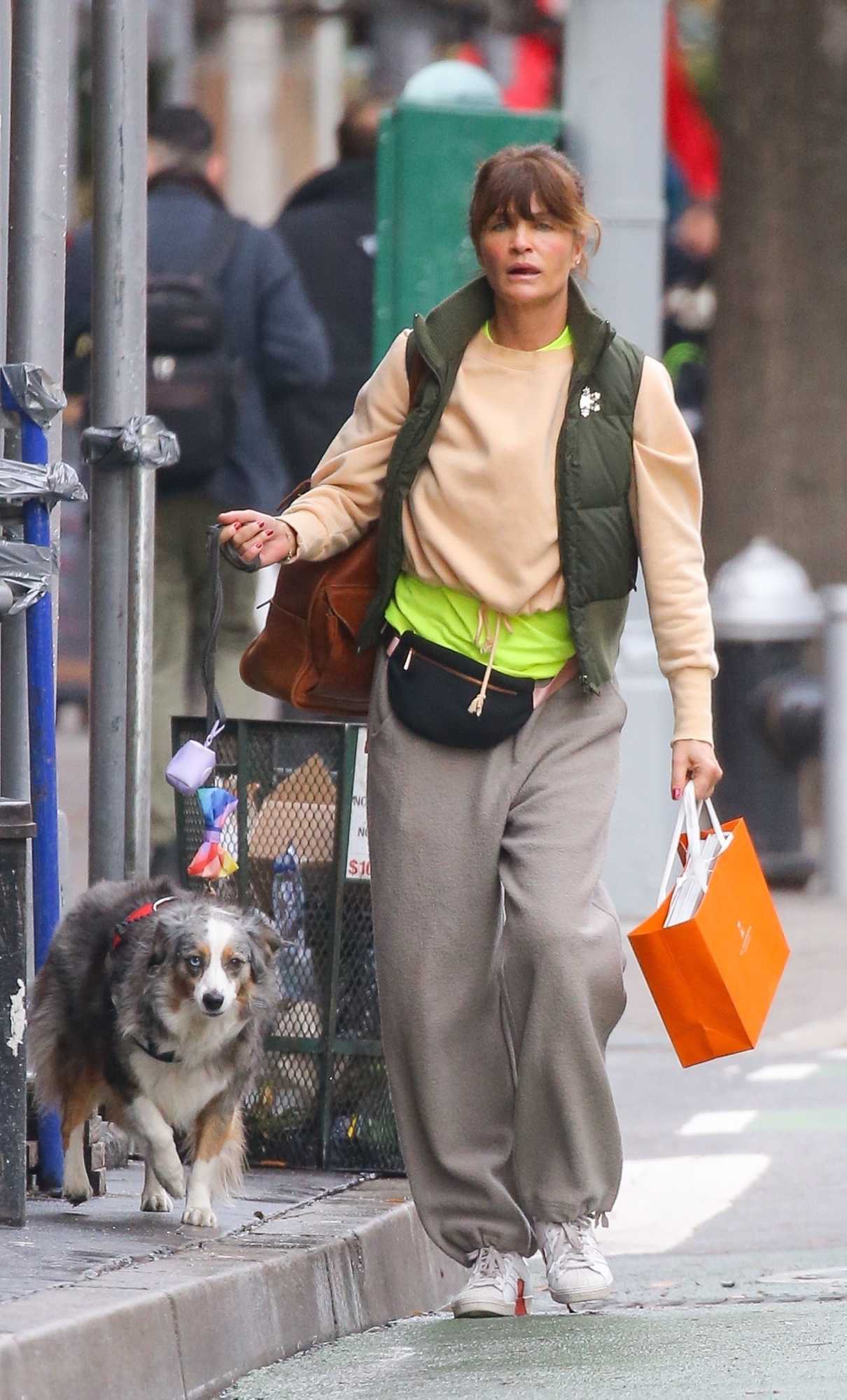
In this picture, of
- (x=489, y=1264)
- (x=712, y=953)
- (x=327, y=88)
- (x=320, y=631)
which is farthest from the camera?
(x=327, y=88)

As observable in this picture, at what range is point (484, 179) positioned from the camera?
505 centimetres

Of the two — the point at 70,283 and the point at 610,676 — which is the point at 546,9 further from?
the point at 610,676

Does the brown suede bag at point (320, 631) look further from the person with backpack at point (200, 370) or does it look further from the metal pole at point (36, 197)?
the person with backpack at point (200, 370)

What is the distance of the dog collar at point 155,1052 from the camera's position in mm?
5293

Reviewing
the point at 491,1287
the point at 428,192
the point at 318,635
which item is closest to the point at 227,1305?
the point at 491,1287

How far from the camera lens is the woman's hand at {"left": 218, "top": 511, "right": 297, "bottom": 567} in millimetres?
4879

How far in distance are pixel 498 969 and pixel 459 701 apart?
50cm

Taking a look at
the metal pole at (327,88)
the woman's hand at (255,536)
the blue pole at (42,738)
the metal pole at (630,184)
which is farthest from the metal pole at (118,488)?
Result: the metal pole at (327,88)

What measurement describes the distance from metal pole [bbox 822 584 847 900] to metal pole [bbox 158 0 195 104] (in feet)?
68.7

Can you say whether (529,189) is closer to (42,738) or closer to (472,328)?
(472,328)

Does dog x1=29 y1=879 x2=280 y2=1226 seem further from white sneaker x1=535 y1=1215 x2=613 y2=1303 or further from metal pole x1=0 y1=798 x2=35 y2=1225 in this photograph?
white sneaker x1=535 y1=1215 x2=613 y2=1303

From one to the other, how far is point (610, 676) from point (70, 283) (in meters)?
5.10

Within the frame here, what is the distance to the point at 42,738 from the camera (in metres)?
5.37

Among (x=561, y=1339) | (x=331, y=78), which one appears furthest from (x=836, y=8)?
(x=331, y=78)
